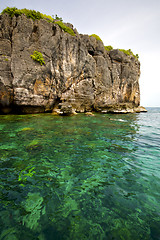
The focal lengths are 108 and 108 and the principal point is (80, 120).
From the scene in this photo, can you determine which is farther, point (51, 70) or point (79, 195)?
point (51, 70)

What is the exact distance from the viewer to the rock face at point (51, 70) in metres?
18.2

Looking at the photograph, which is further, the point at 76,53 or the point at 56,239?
the point at 76,53

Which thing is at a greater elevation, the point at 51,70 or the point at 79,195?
the point at 51,70

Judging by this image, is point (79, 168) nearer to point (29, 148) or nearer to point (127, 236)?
point (127, 236)

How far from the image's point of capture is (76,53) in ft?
81.1

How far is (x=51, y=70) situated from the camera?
70.0ft

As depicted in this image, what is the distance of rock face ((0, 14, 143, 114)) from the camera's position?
18188mm

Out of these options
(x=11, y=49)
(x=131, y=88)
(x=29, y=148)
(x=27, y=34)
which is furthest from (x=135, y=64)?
(x=29, y=148)

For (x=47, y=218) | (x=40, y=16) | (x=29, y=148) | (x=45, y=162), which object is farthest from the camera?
(x=40, y=16)

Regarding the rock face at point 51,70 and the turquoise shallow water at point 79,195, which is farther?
the rock face at point 51,70

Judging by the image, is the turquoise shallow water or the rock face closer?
the turquoise shallow water

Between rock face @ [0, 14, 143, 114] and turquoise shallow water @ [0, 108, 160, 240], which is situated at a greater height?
rock face @ [0, 14, 143, 114]

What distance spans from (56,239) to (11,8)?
96.3ft

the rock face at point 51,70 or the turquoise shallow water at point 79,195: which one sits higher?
the rock face at point 51,70
